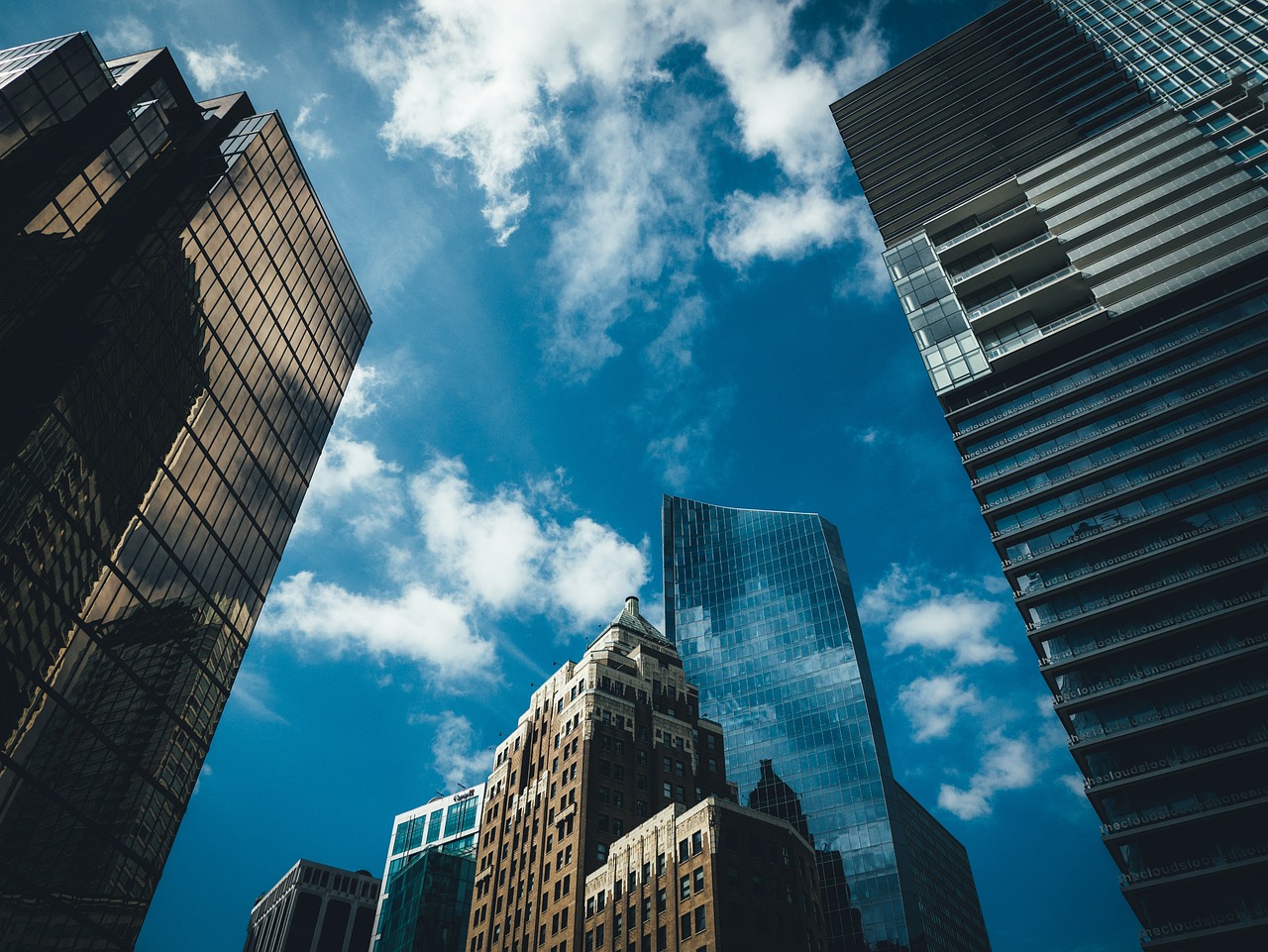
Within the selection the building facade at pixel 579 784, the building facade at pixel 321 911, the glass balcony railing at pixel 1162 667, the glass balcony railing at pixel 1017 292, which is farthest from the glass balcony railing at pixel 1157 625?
the building facade at pixel 321 911

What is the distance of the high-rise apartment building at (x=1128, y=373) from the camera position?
64.2 meters

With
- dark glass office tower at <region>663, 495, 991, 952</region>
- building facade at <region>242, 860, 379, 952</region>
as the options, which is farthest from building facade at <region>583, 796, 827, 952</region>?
building facade at <region>242, 860, 379, 952</region>

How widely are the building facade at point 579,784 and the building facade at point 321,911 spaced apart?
8589 cm

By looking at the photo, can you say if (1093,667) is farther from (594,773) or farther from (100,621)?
(100,621)

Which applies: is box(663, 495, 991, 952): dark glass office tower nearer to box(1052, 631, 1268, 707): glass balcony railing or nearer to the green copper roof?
the green copper roof

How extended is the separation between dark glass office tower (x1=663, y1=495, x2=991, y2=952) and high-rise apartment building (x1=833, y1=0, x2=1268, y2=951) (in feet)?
203

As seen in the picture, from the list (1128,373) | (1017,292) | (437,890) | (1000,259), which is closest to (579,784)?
(437,890)

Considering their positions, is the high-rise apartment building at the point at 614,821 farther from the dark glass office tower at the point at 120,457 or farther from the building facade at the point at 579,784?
the dark glass office tower at the point at 120,457

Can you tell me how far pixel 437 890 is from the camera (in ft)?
413

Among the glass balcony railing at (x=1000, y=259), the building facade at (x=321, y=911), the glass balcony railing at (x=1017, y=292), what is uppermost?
the glass balcony railing at (x=1000, y=259)

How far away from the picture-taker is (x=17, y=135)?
4209 cm

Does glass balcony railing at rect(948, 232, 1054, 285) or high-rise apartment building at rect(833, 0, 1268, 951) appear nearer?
high-rise apartment building at rect(833, 0, 1268, 951)

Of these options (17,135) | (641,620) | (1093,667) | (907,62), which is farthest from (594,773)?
(907,62)

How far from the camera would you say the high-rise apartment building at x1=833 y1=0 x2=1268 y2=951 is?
64250 mm
